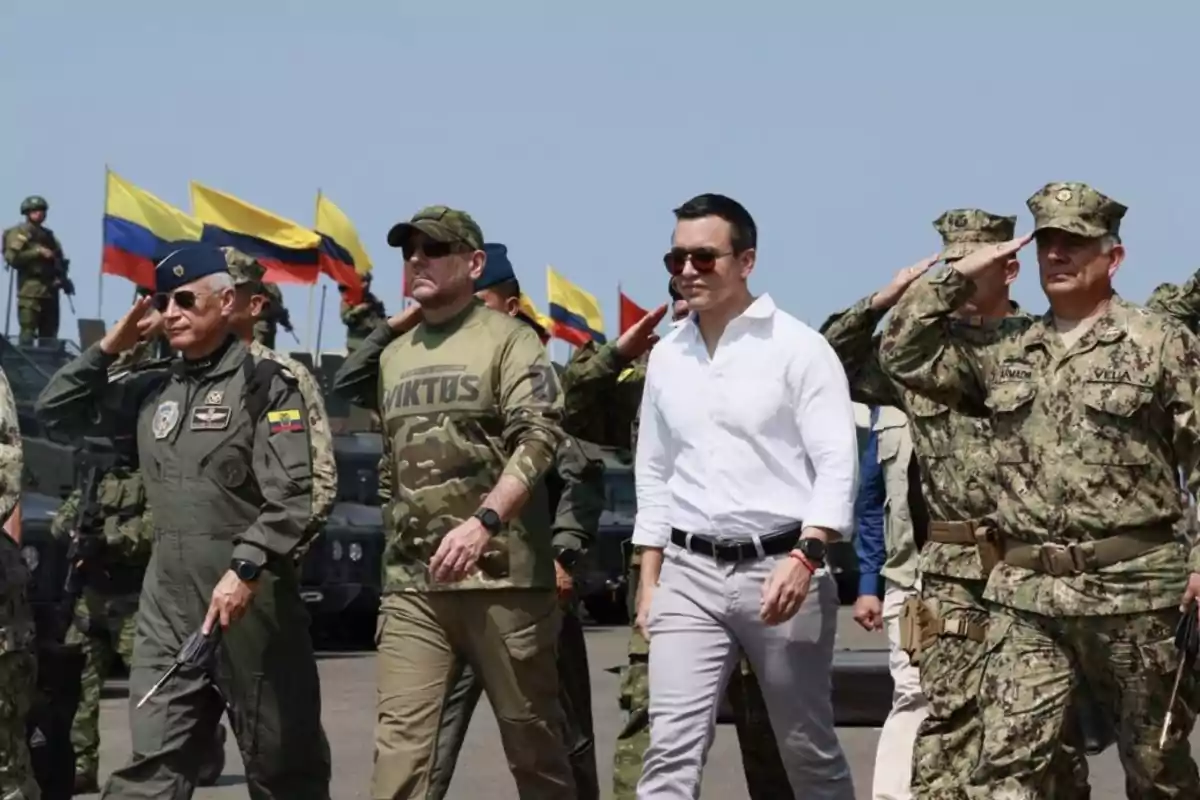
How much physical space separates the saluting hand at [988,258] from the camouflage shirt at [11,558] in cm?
283

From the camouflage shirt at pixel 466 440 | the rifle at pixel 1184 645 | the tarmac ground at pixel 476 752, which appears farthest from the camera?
the tarmac ground at pixel 476 752

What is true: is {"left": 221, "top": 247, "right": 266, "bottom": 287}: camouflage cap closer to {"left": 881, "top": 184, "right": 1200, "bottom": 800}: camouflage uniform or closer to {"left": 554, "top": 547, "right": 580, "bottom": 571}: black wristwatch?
{"left": 554, "top": 547, "right": 580, "bottom": 571}: black wristwatch

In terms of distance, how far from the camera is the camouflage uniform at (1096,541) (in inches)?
302

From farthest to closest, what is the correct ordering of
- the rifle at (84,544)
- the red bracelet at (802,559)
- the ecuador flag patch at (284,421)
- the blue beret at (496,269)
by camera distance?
the rifle at (84,544)
the blue beret at (496,269)
the ecuador flag patch at (284,421)
the red bracelet at (802,559)

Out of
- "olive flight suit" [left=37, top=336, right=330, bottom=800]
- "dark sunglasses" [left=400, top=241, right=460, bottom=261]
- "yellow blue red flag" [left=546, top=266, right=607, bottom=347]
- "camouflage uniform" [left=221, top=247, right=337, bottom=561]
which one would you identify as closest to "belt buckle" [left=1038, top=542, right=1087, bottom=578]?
"dark sunglasses" [left=400, top=241, right=460, bottom=261]

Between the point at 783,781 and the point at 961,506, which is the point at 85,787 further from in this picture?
the point at 961,506

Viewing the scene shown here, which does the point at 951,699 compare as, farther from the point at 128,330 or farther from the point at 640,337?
the point at 128,330

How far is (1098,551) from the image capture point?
7.69m

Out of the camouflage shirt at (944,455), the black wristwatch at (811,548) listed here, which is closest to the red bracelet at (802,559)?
the black wristwatch at (811,548)

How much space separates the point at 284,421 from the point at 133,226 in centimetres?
1571

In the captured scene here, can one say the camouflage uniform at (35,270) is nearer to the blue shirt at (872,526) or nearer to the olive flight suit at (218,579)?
the blue shirt at (872,526)

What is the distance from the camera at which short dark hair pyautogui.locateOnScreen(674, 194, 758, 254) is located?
8531 mm

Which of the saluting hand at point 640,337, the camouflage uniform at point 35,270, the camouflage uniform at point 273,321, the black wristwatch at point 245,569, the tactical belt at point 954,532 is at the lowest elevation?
the black wristwatch at point 245,569

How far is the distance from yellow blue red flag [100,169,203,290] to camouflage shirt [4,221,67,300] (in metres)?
6.56
